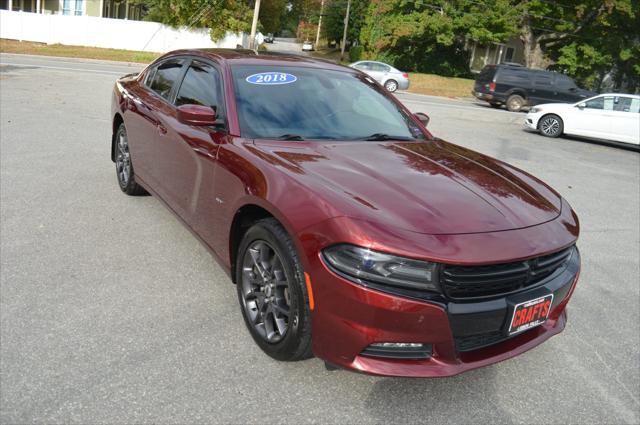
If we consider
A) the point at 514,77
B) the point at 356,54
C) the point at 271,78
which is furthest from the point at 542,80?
the point at 356,54

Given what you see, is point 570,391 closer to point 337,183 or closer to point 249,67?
point 337,183

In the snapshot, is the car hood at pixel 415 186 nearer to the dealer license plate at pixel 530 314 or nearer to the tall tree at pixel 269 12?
the dealer license plate at pixel 530 314

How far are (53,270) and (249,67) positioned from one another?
2.01 m

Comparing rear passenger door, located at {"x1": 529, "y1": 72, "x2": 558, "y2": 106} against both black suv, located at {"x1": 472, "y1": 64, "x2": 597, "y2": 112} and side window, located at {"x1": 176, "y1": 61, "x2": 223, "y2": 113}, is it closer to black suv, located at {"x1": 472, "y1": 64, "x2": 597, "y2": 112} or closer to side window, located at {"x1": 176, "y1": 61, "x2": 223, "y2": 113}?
black suv, located at {"x1": 472, "y1": 64, "x2": 597, "y2": 112}

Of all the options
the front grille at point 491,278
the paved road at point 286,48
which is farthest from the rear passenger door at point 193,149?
the paved road at point 286,48

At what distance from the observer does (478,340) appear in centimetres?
253

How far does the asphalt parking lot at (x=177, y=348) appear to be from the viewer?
2.61 metres

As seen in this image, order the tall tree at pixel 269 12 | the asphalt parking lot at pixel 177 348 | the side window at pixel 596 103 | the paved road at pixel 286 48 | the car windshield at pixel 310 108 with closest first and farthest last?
the asphalt parking lot at pixel 177 348 → the car windshield at pixel 310 108 → the side window at pixel 596 103 → the tall tree at pixel 269 12 → the paved road at pixel 286 48

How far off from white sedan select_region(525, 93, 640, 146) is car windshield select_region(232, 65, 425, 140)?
1215 cm

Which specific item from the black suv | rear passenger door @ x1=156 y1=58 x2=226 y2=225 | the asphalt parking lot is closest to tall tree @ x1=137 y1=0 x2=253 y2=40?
the black suv

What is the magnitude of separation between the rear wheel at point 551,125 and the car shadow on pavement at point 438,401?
13505 millimetres

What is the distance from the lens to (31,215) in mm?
4859

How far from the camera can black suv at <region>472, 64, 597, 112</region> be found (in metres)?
23.0

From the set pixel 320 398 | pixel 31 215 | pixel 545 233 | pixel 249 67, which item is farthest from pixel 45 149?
pixel 545 233
